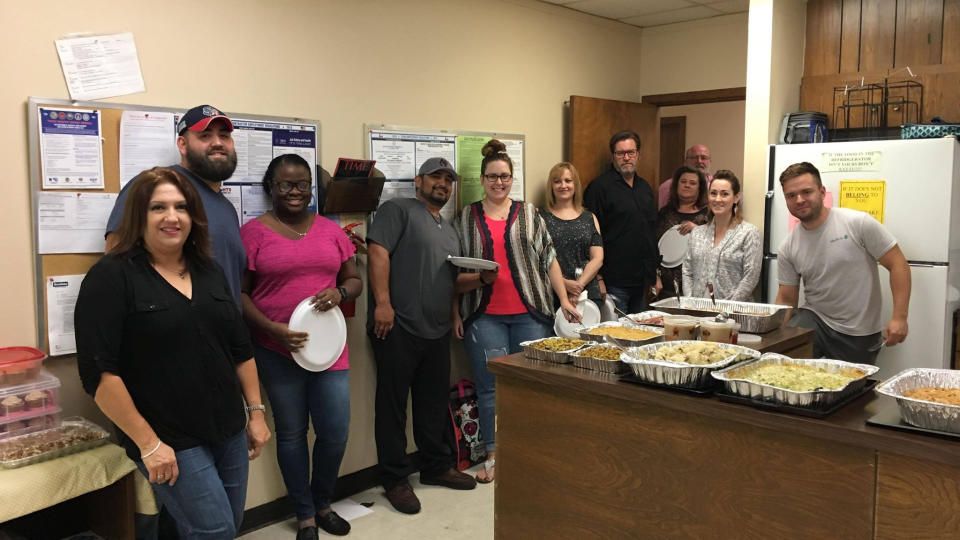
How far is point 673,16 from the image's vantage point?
16.2ft

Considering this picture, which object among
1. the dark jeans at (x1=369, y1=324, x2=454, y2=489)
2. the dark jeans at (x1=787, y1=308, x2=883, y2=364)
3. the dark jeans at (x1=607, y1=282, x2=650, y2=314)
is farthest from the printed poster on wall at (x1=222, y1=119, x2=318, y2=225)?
the dark jeans at (x1=787, y1=308, x2=883, y2=364)

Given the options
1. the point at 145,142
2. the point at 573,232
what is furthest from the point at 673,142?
the point at 145,142

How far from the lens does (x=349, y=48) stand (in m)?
3.46

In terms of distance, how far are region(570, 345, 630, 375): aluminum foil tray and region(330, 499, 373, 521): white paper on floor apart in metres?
1.61

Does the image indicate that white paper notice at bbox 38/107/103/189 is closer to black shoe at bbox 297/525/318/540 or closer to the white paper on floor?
black shoe at bbox 297/525/318/540

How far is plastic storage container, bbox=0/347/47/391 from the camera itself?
239 centimetres

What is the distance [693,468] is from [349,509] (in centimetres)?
200

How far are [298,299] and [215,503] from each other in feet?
3.50

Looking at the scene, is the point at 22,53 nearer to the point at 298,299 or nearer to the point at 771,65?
the point at 298,299

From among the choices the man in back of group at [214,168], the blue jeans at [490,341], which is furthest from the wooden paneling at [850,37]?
the man in back of group at [214,168]

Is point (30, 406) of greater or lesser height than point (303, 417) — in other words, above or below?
above

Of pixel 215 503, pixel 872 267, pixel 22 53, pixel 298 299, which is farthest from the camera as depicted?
pixel 872 267

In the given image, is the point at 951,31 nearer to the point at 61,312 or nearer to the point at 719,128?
the point at 719,128

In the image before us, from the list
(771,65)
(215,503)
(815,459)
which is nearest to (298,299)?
(215,503)
